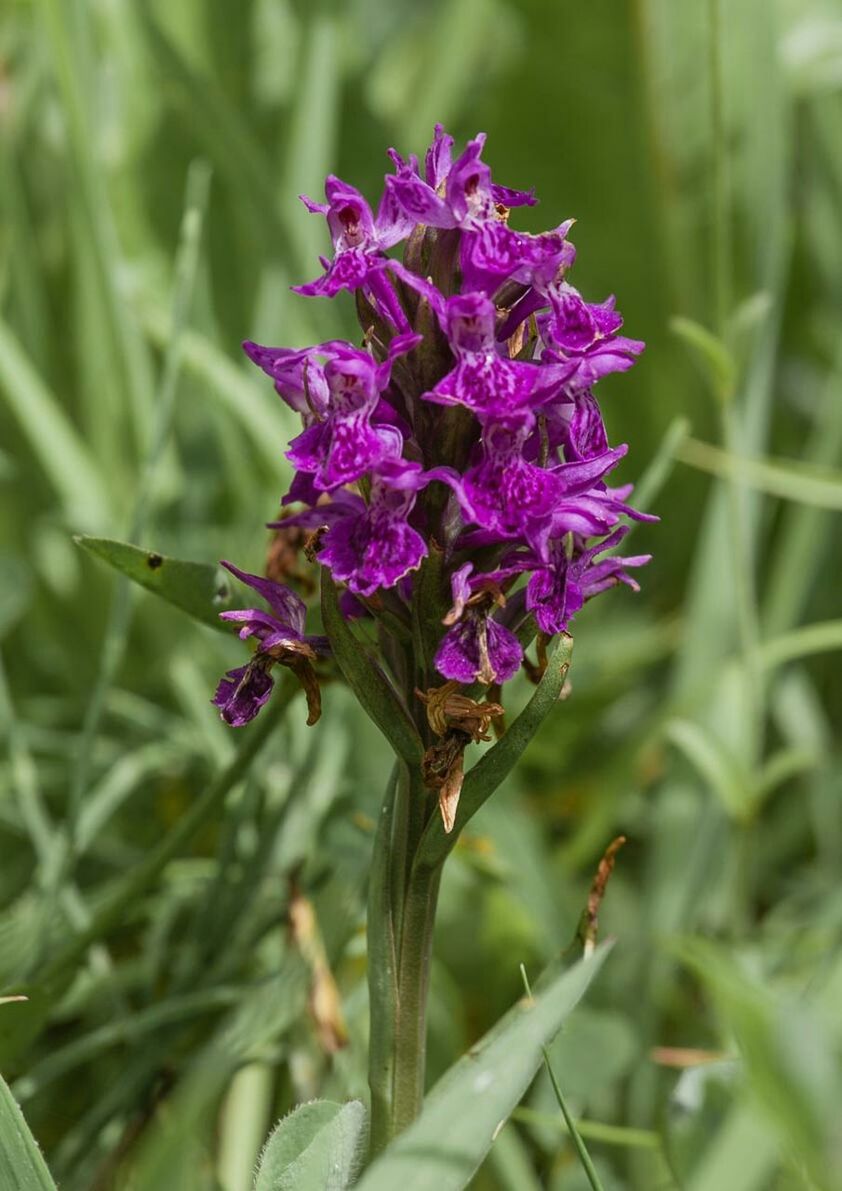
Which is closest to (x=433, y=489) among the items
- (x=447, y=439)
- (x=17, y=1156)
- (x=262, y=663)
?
(x=447, y=439)

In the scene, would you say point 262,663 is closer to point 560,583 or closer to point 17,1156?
point 560,583

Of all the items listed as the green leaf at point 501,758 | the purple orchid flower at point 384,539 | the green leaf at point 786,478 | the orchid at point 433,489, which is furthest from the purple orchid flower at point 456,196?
the green leaf at point 786,478

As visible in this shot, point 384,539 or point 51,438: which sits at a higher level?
point 51,438

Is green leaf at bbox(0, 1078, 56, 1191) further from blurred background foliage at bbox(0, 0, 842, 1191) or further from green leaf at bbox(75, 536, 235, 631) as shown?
green leaf at bbox(75, 536, 235, 631)

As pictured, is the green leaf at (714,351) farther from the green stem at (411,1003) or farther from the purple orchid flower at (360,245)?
the green stem at (411,1003)

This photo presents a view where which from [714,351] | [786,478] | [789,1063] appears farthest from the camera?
[786,478]

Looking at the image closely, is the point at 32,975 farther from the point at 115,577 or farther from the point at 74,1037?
the point at 115,577
